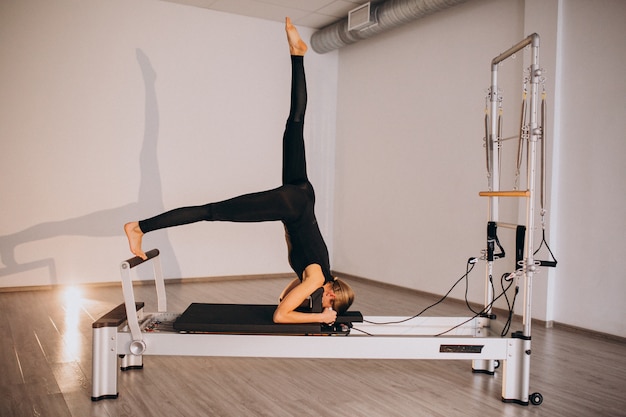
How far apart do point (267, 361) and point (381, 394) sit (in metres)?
0.77

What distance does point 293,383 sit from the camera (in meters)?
2.73

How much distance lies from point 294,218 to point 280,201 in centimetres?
12

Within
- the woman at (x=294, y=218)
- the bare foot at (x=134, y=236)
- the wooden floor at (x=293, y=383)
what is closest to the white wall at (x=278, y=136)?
the wooden floor at (x=293, y=383)

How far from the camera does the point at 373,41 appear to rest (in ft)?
19.8

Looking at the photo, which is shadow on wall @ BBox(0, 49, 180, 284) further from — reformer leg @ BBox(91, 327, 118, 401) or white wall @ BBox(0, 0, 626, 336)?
reformer leg @ BBox(91, 327, 118, 401)

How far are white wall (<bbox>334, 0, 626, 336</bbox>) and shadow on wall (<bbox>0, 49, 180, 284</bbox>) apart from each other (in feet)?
7.21

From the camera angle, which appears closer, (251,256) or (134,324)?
(134,324)

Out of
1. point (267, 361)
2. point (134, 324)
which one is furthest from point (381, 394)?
point (134, 324)

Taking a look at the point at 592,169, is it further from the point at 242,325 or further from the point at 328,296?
the point at 242,325

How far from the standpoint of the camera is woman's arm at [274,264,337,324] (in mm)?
2539

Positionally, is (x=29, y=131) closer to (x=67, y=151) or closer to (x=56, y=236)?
(x=67, y=151)

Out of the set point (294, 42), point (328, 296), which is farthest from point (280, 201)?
point (294, 42)

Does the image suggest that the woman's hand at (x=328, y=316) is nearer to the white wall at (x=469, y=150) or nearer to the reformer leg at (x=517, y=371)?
the reformer leg at (x=517, y=371)

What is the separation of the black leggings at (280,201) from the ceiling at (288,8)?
9.66ft
